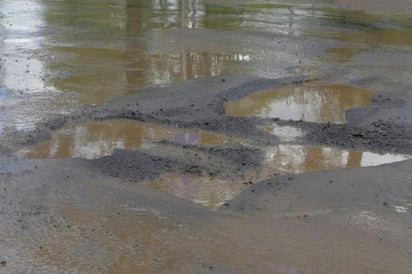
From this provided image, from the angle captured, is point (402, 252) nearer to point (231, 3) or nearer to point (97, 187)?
point (97, 187)

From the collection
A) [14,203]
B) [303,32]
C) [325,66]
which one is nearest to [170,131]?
[14,203]

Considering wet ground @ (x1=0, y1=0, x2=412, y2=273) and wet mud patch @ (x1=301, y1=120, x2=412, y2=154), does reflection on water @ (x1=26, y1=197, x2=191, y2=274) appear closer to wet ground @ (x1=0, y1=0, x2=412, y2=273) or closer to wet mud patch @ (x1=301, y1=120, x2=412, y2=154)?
wet ground @ (x1=0, y1=0, x2=412, y2=273)

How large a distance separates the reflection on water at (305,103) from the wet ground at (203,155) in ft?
0.11

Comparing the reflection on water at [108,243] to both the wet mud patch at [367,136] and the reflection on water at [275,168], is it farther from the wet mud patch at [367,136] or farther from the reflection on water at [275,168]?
the wet mud patch at [367,136]

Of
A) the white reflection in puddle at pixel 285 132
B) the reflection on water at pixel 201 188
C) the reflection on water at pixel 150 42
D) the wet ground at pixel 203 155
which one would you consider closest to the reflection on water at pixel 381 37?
the reflection on water at pixel 150 42

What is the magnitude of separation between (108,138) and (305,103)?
3.53 m

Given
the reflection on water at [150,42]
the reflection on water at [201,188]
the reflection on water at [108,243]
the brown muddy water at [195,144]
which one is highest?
the reflection on water at [150,42]

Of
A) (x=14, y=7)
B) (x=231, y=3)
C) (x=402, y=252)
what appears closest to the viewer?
(x=402, y=252)

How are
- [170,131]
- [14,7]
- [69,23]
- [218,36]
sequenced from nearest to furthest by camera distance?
[170,131]
[218,36]
[69,23]
[14,7]

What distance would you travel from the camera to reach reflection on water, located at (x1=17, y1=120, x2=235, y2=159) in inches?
318

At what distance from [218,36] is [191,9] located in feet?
18.2

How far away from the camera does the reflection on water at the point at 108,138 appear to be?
26.5 ft

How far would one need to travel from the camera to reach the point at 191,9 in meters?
21.9

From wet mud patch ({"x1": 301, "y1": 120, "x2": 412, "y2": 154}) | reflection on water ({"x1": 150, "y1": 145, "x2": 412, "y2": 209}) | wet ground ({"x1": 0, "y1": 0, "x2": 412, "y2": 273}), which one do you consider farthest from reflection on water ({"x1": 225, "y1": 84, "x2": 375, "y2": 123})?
reflection on water ({"x1": 150, "y1": 145, "x2": 412, "y2": 209})
